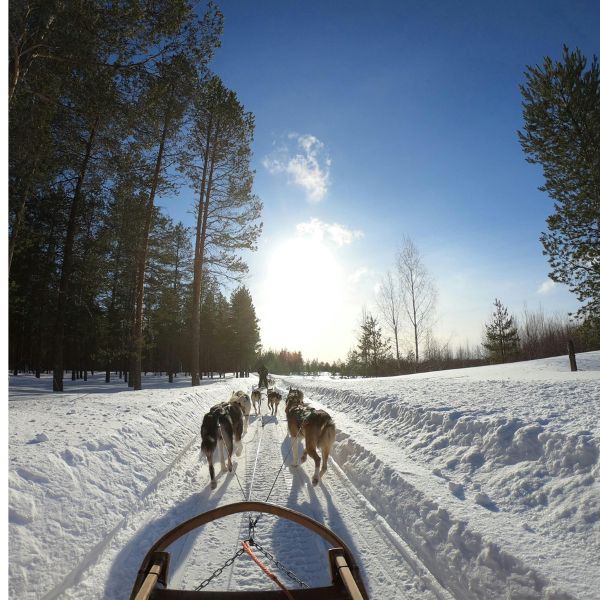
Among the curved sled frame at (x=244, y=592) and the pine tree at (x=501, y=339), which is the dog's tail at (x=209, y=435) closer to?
the curved sled frame at (x=244, y=592)

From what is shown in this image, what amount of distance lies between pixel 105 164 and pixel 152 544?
15930mm

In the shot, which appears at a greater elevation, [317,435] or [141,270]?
[141,270]

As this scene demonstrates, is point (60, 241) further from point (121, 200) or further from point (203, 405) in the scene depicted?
point (203, 405)

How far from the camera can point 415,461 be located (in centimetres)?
562

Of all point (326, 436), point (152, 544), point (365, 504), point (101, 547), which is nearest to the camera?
point (101, 547)

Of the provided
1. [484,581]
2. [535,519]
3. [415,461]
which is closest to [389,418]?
[415,461]

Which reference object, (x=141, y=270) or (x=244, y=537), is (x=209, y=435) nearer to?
(x=244, y=537)

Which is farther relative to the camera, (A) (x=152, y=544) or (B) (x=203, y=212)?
(B) (x=203, y=212)

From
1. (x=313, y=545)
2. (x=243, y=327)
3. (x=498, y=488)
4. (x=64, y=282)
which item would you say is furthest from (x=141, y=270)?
(x=243, y=327)

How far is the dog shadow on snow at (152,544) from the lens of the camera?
2.93 m

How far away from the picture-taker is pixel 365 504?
4457 mm

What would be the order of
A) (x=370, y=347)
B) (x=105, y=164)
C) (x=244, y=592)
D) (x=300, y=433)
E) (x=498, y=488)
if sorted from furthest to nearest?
(x=370, y=347)
(x=105, y=164)
(x=300, y=433)
(x=498, y=488)
(x=244, y=592)

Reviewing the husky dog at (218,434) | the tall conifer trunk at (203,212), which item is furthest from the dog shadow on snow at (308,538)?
the tall conifer trunk at (203,212)

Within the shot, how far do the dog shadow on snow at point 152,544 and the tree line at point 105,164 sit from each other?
8.37 m
